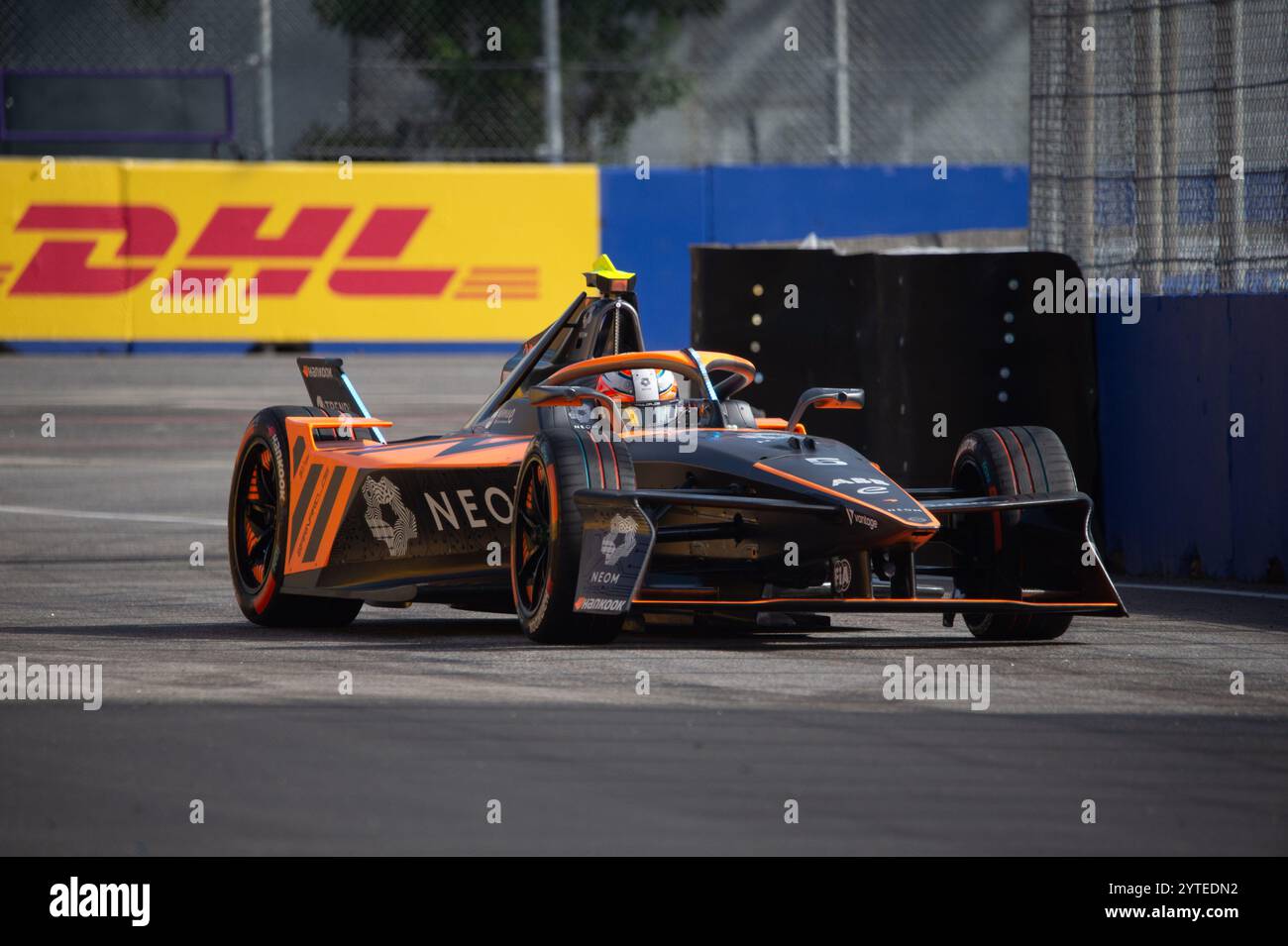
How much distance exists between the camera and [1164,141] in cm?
1270

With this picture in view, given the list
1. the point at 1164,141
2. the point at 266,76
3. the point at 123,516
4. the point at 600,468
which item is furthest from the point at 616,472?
the point at 266,76

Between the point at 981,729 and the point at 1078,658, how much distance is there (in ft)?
6.03

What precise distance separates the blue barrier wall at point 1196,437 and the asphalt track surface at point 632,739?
22.6 inches

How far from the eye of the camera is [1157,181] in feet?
41.7

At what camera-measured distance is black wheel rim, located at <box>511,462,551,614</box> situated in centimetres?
902

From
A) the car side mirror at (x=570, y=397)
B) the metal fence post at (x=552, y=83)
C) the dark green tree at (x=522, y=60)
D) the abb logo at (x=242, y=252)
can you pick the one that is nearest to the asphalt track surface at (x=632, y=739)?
the car side mirror at (x=570, y=397)

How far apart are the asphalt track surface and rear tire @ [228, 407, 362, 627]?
196 millimetres

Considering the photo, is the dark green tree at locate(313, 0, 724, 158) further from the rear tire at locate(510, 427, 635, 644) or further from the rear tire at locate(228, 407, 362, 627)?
the rear tire at locate(510, 427, 635, 644)
